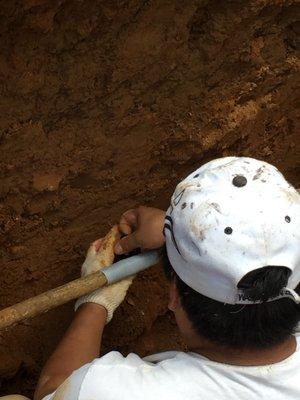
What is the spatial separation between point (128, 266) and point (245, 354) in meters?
0.62

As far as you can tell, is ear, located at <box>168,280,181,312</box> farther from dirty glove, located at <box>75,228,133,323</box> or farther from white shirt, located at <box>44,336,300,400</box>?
dirty glove, located at <box>75,228,133,323</box>

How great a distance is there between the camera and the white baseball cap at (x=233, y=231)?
1.57m

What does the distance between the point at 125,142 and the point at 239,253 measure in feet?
3.54

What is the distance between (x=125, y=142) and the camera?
2539 mm

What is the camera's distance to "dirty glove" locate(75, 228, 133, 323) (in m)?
2.18

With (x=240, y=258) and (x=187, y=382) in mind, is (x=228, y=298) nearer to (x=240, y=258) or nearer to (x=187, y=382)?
(x=240, y=258)

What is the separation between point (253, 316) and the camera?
1.59 metres

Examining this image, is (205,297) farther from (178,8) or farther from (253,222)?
(178,8)

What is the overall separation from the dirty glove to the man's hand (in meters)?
0.05

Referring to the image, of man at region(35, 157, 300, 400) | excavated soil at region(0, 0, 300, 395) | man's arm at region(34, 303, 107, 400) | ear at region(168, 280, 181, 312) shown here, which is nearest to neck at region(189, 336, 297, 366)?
man at region(35, 157, 300, 400)

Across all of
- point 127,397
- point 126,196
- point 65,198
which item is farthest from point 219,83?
point 127,397

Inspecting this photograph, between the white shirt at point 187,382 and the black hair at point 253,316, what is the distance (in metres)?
0.08

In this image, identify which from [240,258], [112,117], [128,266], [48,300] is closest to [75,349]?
[48,300]

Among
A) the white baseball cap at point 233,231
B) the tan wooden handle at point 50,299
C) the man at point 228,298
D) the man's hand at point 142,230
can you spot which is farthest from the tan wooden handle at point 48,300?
the white baseball cap at point 233,231
